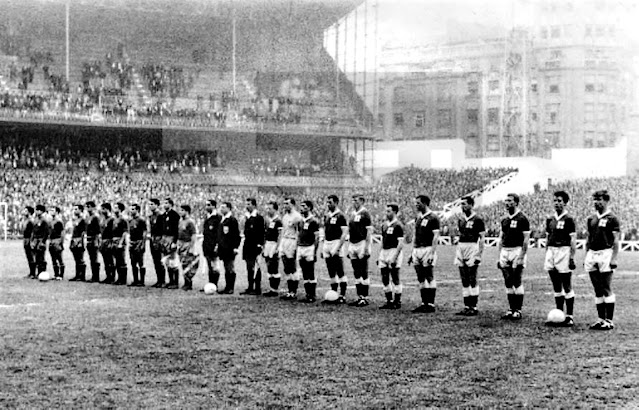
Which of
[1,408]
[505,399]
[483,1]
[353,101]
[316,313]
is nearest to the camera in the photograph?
[1,408]

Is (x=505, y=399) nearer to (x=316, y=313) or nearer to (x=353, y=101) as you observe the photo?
→ (x=316, y=313)

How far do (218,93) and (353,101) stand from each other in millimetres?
10456

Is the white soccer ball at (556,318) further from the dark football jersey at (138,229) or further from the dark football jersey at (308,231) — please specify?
the dark football jersey at (138,229)

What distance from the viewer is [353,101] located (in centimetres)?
6481

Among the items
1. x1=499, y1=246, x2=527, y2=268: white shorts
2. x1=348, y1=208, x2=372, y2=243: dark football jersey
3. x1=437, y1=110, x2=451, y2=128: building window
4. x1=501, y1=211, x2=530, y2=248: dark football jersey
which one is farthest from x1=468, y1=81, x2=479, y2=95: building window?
x1=499, y1=246, x2=527, y2=268: white shorts

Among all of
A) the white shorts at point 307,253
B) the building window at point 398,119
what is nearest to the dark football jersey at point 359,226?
the white shorts at point 307,253

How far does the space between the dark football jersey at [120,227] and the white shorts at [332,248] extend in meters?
5.85

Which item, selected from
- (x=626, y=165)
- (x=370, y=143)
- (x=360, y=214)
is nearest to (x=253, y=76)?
(x=370, y=143)

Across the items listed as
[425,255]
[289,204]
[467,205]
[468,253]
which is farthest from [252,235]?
[468,253]

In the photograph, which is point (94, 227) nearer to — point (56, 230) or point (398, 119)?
point (56, 230)

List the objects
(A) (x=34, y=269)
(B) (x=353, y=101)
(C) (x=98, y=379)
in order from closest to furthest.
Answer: (C) (x=98, y=379)
(A) (x=34, y=269)
(B) (x=353, y=101)

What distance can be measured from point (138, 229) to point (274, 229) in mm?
3981

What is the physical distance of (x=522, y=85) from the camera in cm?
6431

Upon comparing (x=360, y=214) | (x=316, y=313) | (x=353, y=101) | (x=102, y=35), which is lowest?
(x=316, y=313)
